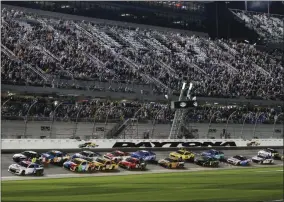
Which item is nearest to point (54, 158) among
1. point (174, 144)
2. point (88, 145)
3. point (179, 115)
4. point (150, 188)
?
point (88, 145)

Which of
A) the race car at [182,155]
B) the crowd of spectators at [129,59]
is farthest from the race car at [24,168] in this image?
the crowd of spectators at [129,59]

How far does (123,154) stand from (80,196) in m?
7.36

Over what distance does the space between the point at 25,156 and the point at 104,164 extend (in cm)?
331

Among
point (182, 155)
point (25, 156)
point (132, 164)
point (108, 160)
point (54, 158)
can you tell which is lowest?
point (182, 155)

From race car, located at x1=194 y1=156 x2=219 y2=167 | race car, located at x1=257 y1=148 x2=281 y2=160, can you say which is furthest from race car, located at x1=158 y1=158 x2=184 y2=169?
race car, located at x1=257 y1=148 x2=281 y2=160

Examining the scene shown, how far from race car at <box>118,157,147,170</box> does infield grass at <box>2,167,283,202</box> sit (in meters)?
0.80

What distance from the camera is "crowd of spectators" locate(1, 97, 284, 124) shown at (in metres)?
20.3

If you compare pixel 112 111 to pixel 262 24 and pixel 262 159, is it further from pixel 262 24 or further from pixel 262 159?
pixel 262 24

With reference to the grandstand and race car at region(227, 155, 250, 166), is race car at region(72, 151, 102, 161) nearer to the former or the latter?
the grandstand

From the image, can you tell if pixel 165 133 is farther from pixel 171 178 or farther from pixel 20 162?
pixel 20 162

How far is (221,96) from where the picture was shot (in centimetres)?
3381

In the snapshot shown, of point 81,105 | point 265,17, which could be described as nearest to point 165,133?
point 81,105

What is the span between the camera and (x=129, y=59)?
118ft

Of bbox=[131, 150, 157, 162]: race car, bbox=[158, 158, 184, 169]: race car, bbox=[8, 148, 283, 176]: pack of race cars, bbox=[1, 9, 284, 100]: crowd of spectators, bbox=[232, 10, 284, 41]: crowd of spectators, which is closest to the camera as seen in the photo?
bbox=[8, 148, 283, 176]: pack of race cars
